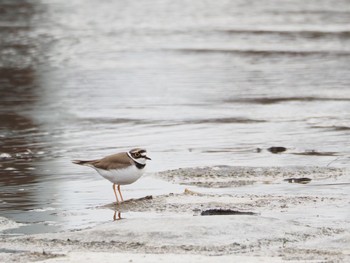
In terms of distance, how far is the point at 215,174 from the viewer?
47.9 feet

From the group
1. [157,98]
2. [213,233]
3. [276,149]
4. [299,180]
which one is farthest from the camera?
[157,98]

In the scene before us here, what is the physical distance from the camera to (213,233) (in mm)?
10773

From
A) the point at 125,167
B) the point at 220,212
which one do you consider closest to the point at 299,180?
the point at 125,167

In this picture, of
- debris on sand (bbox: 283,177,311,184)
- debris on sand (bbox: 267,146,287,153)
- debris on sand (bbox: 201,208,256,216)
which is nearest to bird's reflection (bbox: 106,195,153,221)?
debris on sand (bbox: 201,208,256,216)

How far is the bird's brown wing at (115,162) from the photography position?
12828mm

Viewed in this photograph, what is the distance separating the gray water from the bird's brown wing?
48 centimetres

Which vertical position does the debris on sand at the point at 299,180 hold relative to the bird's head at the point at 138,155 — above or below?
below

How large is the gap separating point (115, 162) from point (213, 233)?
8.06ft

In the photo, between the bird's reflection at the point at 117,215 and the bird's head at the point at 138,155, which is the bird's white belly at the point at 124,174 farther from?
the bird's reflection at the point at 117,215

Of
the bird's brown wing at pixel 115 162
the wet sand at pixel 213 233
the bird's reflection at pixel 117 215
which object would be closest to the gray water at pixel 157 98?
the bird's reflection at pixel 117 215

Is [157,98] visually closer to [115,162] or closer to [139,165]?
[115,162]

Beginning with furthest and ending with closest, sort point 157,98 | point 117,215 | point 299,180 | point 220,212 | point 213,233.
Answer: point 157,98 < point 299,180 < point 117,215 < point 220,212 < point 213,233

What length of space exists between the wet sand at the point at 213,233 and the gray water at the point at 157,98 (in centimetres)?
69

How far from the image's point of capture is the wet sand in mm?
10148
